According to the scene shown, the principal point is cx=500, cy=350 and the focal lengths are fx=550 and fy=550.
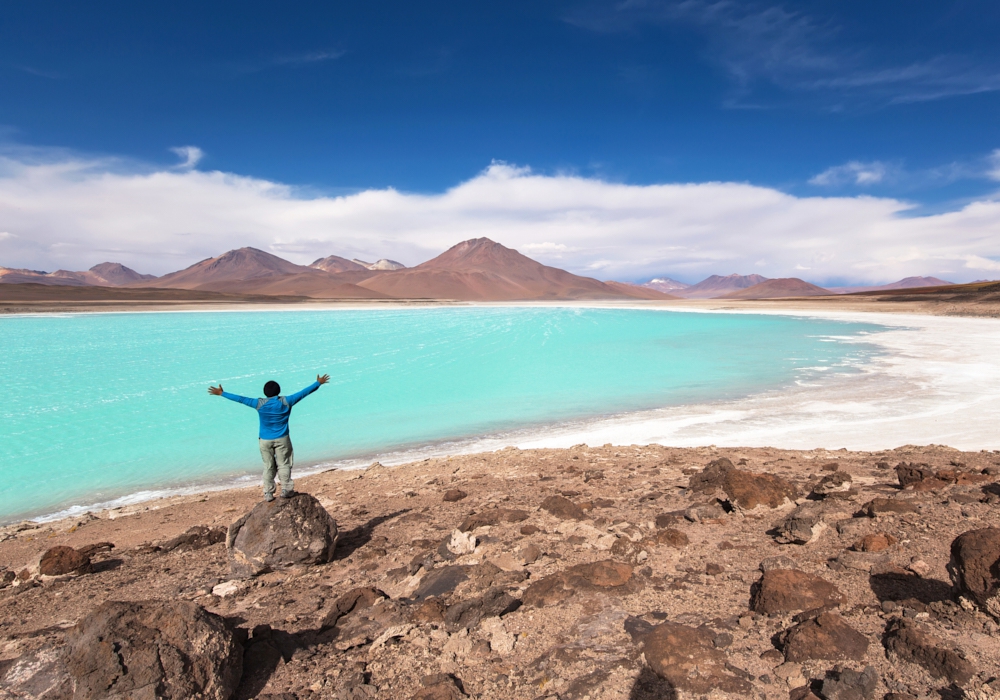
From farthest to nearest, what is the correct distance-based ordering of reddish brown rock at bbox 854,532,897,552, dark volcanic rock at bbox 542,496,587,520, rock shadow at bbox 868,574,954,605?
dark volcanic rock at bbox 542,496,587,520 → reddish brown rock at bbox 854,532,897,552 → rock shadow at bbox 868,574,954,605

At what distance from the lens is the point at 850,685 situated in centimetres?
248

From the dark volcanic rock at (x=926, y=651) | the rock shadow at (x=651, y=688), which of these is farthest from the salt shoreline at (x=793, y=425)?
the rock shadow at (x=651, y=688)

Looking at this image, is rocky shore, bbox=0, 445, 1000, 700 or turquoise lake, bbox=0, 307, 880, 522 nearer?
rocky shore, bbox=0, 445, 1000, 700

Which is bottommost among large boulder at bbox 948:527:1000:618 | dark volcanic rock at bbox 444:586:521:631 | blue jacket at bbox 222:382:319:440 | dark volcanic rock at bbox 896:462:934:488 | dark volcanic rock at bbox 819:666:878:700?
dark volcanic rock at bbox 444:586:521:631

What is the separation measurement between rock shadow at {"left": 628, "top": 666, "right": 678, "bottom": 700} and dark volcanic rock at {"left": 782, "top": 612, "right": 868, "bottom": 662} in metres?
0.65

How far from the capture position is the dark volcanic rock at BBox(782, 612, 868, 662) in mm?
2703

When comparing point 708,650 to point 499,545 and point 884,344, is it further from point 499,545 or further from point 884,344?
point 884,344

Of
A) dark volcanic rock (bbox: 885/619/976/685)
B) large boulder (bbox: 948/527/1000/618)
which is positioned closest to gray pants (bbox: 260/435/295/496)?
dark volcanic rock (bbox: 885/619/976/685)

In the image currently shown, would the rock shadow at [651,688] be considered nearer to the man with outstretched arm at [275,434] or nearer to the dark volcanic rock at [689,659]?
the dark volcanic rock at [689,659]

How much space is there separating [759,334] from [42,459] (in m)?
29.0

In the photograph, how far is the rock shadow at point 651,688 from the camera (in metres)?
2.55

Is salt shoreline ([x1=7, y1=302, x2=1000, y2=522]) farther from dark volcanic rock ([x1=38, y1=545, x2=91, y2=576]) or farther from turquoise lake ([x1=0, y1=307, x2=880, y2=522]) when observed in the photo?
dark volcanic rock ([x1=38, y1=545, x2=91, y2=576])

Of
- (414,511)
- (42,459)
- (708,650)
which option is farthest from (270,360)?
(708,650)

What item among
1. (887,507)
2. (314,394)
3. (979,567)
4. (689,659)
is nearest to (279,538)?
(689,659)
